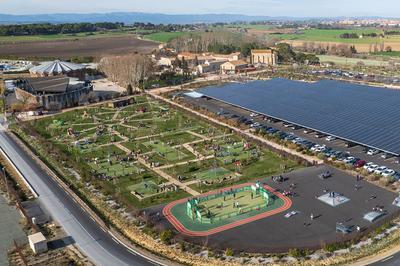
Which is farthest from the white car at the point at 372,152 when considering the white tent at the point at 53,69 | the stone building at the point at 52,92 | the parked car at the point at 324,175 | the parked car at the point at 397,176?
the white tent at the point at 53,69

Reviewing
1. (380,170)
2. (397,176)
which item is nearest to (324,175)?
(380,170)

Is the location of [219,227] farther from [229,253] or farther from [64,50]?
[64,50]

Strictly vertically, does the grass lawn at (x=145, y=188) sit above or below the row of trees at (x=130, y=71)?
below

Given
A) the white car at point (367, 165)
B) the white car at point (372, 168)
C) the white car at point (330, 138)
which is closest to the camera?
the white car at point (372, 168)

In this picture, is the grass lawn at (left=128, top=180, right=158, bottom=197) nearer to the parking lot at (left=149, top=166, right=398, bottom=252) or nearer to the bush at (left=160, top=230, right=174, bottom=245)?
the parking lot at (left=149, top=166, right=398, bottom=252)

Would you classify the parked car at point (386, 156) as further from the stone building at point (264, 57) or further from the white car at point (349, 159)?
the stone building at point (264, 57)
